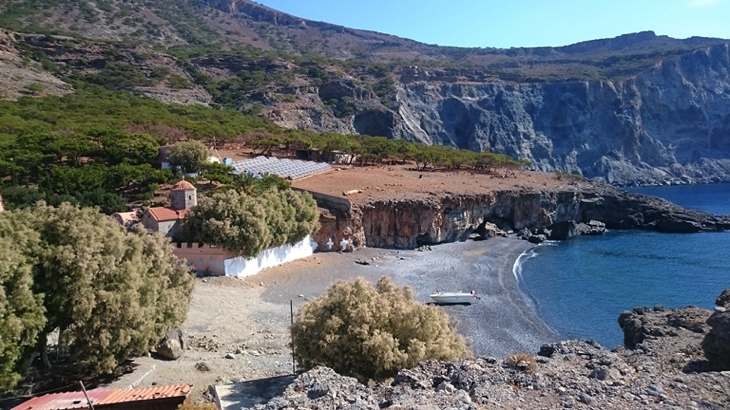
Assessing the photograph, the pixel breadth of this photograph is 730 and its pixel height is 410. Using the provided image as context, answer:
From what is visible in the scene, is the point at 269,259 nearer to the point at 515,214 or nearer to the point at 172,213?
the point at 172,213

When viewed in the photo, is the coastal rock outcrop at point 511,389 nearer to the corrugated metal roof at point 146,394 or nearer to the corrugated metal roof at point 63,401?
the corrugated metal roof at point 146,394

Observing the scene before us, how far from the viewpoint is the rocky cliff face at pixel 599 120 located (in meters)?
118

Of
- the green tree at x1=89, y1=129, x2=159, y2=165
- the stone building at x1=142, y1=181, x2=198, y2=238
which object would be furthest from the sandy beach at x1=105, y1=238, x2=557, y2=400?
the green tree at x1=89, y1=129, x2=159, y2=165

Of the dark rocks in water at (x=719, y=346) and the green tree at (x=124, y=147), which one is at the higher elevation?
the green tree at (x=124, y=147)

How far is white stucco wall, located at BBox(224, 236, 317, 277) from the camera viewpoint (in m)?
29.7

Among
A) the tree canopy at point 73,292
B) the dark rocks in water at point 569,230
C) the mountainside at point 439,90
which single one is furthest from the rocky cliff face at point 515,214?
the mountainside at point 439,90

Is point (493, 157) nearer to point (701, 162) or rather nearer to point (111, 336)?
point (111, 336)

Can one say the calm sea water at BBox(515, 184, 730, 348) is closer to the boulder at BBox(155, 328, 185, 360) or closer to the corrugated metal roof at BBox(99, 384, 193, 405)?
the boulder at BBox(155, 328, 185, 360)

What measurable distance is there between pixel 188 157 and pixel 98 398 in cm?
3199

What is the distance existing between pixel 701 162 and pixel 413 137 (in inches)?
2652

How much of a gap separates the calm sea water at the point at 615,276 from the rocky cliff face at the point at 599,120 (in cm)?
6288

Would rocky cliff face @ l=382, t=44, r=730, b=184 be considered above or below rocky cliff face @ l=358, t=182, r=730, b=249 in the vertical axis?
above

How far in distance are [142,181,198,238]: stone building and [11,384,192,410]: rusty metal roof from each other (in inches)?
692

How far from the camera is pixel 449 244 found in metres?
47.2
